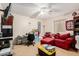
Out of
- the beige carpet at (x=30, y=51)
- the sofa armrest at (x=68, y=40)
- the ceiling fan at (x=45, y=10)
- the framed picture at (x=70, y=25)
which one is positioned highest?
the ceiling fan at (x=45, y=10)

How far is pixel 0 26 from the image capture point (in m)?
1.97

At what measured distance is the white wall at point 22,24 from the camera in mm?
1994

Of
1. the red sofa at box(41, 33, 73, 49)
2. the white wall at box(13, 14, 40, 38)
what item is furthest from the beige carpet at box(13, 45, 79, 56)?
the white wall at box(13, 14, 40, 38)

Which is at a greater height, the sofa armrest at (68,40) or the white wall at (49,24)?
the white wall at (49,24)

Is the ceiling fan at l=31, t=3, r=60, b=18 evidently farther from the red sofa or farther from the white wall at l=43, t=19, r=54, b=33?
the red sofa

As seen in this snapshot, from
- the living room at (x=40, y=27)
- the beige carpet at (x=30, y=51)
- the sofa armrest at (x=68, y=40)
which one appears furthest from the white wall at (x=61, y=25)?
the beige carpet at (x=30, y=51)

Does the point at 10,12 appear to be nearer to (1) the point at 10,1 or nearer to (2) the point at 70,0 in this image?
(1) the point at 10,1

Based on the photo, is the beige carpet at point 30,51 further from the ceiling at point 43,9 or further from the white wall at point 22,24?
the ceiling at point 43,9

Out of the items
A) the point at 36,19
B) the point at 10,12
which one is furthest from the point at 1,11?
the point at 36,19

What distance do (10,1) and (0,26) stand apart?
0.56 metres

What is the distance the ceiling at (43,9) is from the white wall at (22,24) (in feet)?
0.29

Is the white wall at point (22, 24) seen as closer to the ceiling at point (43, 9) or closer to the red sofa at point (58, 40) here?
the ceiling at point (43, 9)

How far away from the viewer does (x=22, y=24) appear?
6.68ft

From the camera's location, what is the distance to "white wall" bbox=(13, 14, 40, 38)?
1.99 metres
